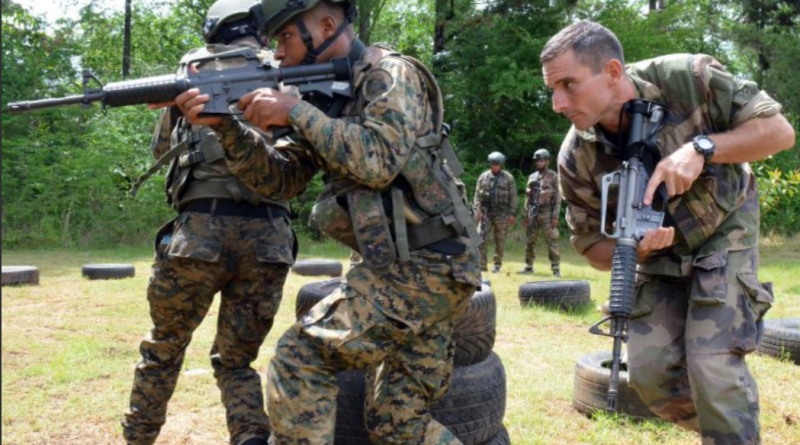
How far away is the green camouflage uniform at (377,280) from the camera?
3.07 m

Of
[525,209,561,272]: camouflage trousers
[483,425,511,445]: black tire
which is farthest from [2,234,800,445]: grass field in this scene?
[525,209,561,272]: camouflage trousers

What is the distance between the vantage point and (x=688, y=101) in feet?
11.3

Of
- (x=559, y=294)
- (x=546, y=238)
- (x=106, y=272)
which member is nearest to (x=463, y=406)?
(x=559, y=294)

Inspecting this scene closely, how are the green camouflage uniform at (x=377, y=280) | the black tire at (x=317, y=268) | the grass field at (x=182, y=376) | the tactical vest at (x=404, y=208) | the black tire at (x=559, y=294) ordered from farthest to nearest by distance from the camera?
the black tire at (x=317, y=268) → the black tire at (x=559, y=294) → the grass field at (x=182, y=376) → the tactical vest at (x=404, y=208) → the green camouflage uniform at (x=377, y=280)

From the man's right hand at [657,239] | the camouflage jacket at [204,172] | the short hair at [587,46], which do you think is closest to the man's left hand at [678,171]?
the man's right hand at [657,239]

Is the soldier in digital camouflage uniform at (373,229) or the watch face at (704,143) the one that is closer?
the soldier in digital camouflage uniform at (373,229)

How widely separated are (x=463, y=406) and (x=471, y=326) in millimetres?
444

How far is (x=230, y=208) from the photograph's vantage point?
4211mm

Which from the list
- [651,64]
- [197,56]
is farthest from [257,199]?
[651,64]

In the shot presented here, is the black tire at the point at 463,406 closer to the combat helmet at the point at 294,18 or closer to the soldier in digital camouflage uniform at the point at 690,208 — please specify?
the soldier in digital camouflage uniform at the point at 690,208

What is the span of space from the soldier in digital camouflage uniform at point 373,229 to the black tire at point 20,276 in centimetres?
902

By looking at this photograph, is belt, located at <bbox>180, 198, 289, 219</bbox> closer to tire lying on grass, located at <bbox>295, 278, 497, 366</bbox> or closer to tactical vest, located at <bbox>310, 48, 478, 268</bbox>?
tire lying on grass, located at <bbox>295, 278, 497, 366</bbox>

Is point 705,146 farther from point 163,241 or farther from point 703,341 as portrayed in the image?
point 163,241

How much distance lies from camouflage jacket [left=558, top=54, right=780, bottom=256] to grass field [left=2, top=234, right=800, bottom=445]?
1.75 metres
